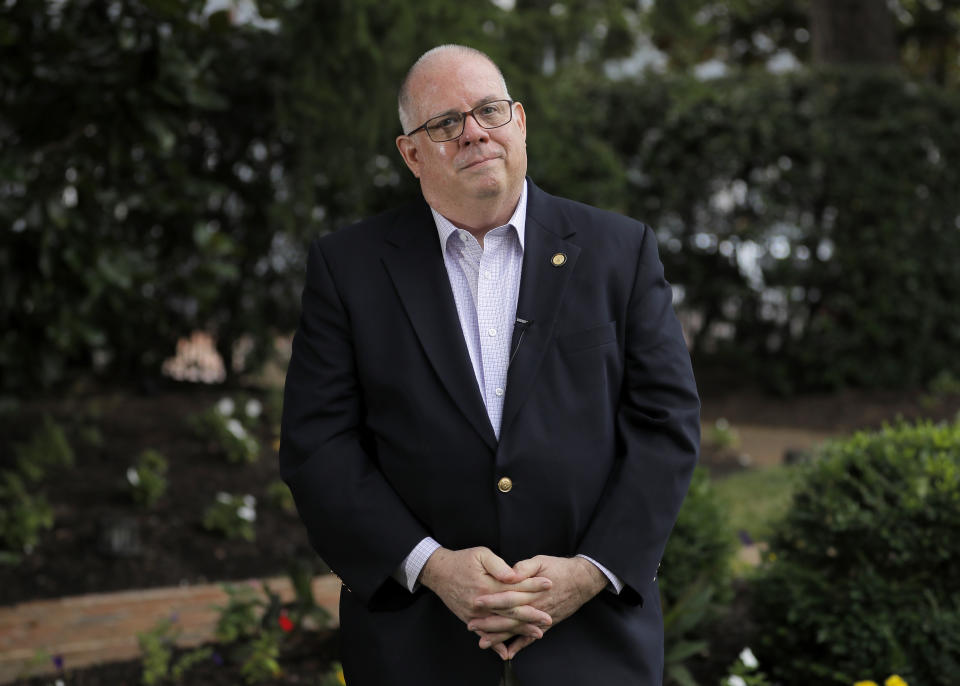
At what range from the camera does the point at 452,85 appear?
6.77ft

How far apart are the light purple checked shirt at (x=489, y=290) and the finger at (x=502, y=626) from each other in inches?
7.3

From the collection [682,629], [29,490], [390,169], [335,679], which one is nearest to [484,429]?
[335,679]

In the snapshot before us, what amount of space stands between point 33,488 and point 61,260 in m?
1.51

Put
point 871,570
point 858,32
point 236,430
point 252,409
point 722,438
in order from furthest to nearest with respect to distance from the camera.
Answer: point 858,32, point 722,438, point 252,409, point 236,430, point 871,570

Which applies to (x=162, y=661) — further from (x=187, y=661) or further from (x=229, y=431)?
(x=229, y=431)

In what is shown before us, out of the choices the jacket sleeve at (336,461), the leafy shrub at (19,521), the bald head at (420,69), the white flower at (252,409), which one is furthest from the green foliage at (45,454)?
the bald head at (420,69)

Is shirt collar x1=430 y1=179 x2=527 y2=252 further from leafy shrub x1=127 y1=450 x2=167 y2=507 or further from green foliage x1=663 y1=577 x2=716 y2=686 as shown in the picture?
leafy shrub x1=127 y1=450 x2=167 y2=507

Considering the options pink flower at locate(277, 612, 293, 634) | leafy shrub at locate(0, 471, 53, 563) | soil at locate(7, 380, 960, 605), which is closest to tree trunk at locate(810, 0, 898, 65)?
soil at locate(7, 380, 960, 605)

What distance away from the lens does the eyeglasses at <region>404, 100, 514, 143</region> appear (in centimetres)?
206

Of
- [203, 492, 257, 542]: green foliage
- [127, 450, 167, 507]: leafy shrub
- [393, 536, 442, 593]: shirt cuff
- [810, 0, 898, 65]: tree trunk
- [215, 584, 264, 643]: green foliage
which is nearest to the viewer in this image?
[393, 536, 442, 593]: shirt cuff

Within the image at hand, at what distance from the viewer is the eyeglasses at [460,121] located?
6.77 ft

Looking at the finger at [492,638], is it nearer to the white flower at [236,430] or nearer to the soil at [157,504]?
the soil at [157,504]

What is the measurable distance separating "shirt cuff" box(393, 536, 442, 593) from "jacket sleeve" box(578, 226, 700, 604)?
0.32m

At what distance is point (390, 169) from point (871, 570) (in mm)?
5726
